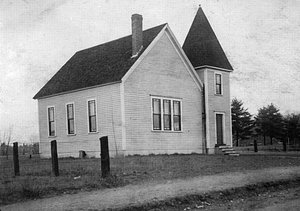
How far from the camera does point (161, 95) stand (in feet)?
75.6

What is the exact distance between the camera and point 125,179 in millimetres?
11000

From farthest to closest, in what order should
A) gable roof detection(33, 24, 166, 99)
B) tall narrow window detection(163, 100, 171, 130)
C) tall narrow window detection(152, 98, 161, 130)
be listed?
tall narrow window detection(163, 100, 171, 130) → tall narrow window detection(152, 98, 161, 130) → gable roof detection(33, 24, 166, 99)

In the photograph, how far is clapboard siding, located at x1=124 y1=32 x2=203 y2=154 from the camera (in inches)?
837

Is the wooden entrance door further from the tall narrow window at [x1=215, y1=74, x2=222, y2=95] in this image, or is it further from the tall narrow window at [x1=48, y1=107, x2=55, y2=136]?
the tall narrow window at [x1=48, y1=107, x2=55, y2=136]

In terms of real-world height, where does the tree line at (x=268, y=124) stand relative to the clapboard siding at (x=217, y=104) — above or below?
below

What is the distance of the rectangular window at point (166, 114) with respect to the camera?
22797 millimetres

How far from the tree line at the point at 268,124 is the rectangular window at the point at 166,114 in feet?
53.3

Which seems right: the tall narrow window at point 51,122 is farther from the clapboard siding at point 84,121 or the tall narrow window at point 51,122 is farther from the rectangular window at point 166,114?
the rectangular window at point 166,114

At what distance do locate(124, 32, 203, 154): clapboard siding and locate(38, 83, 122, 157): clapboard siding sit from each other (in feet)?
2.52

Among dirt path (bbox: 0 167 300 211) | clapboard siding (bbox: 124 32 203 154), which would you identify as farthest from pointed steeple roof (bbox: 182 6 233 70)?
dirt path (bbox: 0 167 300 211)

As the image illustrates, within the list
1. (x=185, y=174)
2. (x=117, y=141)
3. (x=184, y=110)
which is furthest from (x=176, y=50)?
(x=185, y=174)

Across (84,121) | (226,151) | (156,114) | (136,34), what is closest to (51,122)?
(84,121)

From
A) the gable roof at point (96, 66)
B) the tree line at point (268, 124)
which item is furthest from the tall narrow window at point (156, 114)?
the tree line at point (268, 124)

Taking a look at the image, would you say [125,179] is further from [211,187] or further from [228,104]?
[228,104]
